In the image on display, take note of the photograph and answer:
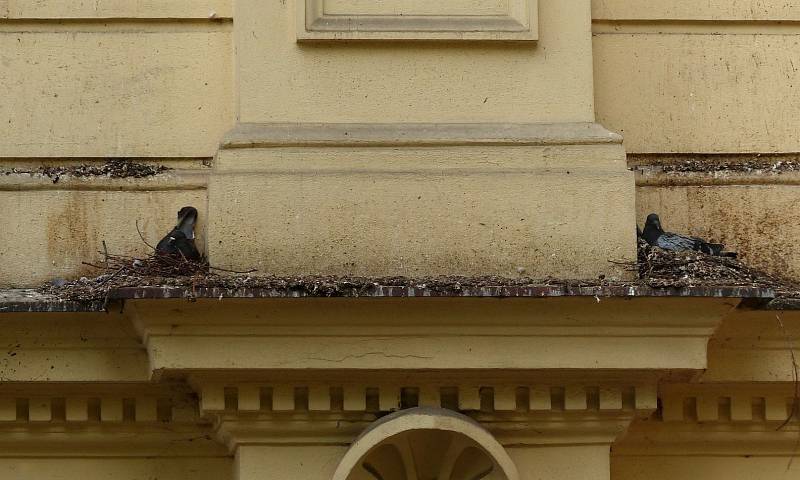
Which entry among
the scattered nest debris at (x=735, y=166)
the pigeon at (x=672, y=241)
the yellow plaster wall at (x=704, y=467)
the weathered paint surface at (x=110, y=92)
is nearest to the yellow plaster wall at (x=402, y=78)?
the weathered paint surface at (x=110, y=92)

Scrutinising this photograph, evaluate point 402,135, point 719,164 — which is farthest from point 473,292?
point 719,164

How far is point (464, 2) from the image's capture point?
26.8 ft

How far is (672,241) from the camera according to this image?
808 cm

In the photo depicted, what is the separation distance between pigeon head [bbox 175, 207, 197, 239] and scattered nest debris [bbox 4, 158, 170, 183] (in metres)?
0.33

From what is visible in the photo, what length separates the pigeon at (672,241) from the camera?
805 centimetres

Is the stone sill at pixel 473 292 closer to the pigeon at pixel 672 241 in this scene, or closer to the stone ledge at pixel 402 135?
the pigeon at pixel 672 241

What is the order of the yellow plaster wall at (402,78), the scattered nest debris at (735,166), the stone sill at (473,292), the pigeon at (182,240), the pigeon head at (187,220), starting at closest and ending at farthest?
1. the stone sill at (473,292)
2. the pigeon at (182,240)
3. the yellow plaster wall at (402,78)
4. the pigeon head at (187,220)
5. the scattered nest debris at (735,166)

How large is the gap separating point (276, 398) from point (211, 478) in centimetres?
76

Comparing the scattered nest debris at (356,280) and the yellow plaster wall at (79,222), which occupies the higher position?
the yellow plaster wall at (79,222)

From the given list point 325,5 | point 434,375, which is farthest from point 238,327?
point 325,5

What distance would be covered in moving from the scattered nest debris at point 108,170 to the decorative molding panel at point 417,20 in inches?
41.4

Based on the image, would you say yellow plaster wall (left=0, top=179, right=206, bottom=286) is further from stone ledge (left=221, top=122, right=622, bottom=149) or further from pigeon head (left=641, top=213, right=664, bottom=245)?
pigeon head (left=641, top=213, right=664, bottom=245)

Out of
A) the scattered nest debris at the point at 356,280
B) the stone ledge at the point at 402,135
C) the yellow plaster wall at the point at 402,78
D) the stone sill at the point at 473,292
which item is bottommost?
the stone sill at the point at 473,292

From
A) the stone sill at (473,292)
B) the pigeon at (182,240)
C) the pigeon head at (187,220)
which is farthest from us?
the pigeon head at (187,220)
